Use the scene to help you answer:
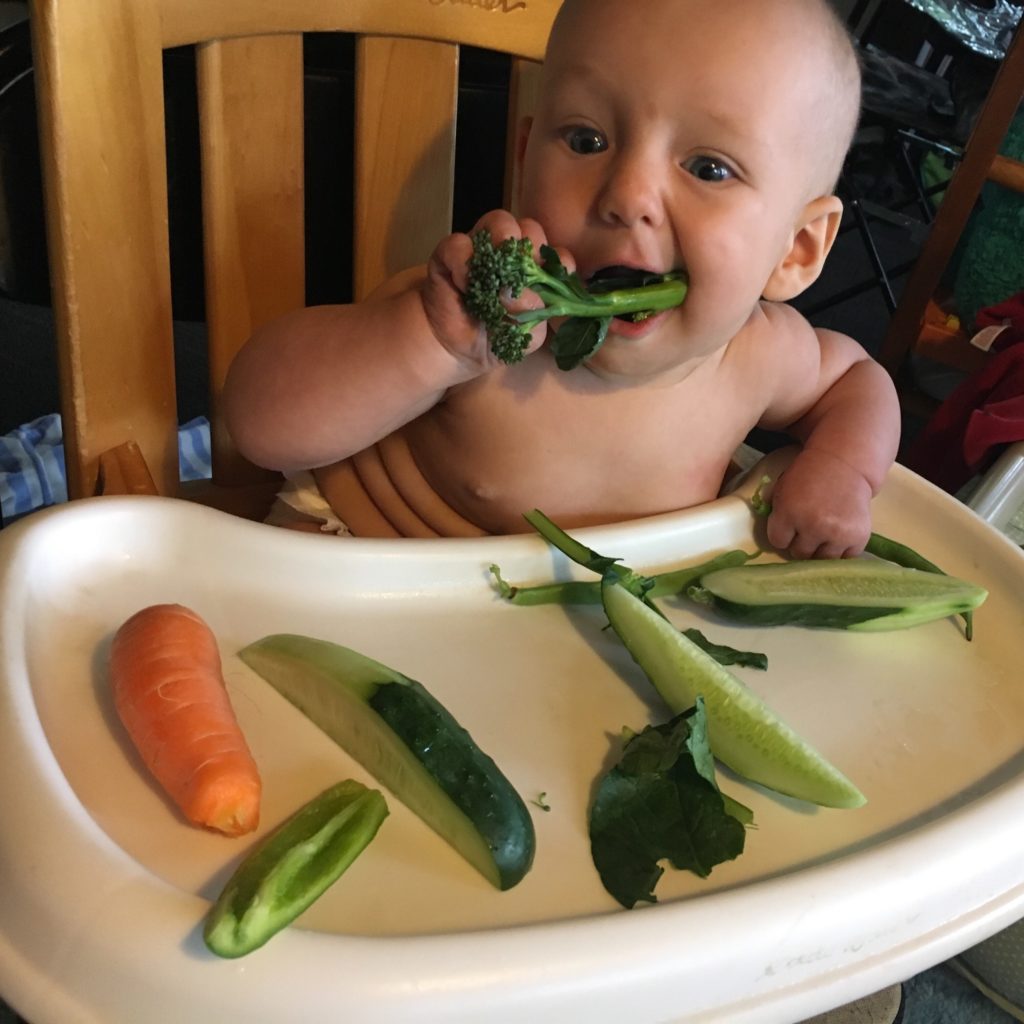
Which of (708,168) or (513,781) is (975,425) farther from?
(513,781)

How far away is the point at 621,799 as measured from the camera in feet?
1.74

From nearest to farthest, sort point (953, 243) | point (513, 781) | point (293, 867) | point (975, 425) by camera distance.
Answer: point (293, 867) < point (513, 781) < point (975, 425) < point (953, 243)

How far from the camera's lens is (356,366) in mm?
667

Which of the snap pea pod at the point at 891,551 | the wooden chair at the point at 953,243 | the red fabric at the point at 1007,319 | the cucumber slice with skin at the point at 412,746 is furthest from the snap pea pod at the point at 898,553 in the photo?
the wooden chair at the point at 953,243

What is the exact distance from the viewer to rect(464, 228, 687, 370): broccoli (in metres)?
0.58

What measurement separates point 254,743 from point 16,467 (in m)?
1.07

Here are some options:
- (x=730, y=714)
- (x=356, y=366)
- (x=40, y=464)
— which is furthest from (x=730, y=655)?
(x=40, y=464)

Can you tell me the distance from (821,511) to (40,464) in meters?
1.08

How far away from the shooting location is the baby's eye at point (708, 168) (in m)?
0.68

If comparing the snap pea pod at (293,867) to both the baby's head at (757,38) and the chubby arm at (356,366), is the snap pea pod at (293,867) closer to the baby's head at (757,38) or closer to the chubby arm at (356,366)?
the chubby arm at (356,366)

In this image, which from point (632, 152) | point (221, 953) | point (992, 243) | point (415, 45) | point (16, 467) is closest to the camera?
point (221, 953)

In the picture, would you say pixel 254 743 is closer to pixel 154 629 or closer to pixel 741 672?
pixel 154 629

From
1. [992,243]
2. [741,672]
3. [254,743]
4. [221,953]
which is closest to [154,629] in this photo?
[254,743]

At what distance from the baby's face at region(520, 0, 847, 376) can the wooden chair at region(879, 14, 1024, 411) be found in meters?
1.13
